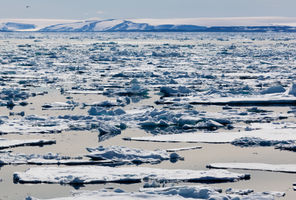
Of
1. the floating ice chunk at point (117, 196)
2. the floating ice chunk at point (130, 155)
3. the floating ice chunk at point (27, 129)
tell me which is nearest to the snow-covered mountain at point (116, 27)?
the floating ice chunk at point (27, 129)

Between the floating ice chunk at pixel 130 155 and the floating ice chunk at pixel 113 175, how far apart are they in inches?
21.5

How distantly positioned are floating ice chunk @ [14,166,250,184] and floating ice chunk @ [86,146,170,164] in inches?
21.5

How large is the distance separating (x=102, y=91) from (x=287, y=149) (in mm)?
7338

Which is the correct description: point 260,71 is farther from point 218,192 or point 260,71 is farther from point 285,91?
point 218,192

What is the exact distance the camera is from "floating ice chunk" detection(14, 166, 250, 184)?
22.2 feet

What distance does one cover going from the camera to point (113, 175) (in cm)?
696

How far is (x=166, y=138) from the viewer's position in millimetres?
9281

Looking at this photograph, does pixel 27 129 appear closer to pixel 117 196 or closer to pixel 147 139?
pixel 147 139

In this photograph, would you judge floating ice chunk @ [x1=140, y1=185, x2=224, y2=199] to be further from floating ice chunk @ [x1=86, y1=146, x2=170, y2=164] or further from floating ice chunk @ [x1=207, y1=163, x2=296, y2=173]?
floating ice chunk @ [x1=86, y1=146, x2=170, y2=164]

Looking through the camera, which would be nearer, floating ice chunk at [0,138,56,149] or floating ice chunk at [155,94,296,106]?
floating ice chunk at [0,138,56,149]

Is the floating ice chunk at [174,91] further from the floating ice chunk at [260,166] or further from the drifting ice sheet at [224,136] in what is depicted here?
the floating ice chunk at [260,166]

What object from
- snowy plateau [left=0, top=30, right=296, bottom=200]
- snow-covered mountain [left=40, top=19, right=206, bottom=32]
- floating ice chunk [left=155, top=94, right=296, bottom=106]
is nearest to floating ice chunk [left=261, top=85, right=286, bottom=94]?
snowy plateau [left=0, top=30, right=296, bottom=200]

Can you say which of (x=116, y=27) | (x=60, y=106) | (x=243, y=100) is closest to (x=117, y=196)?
(x=60, y=106)

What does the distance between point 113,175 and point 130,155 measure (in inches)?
39.9
